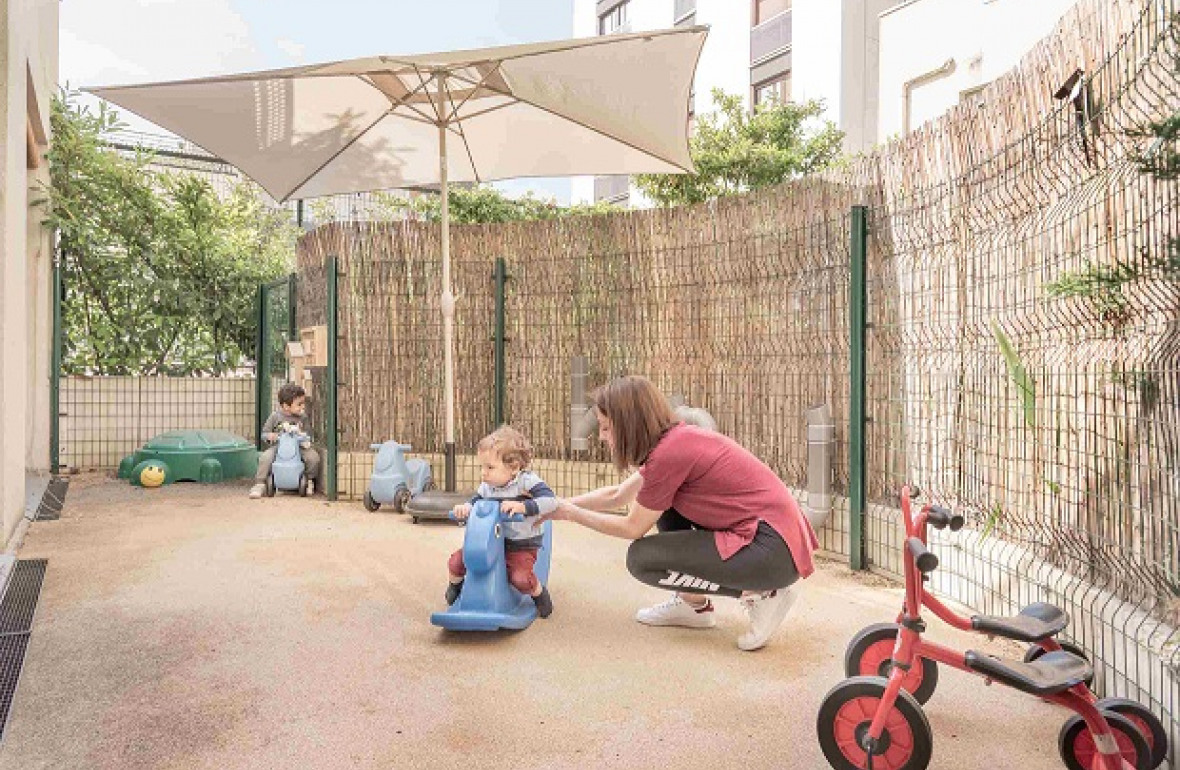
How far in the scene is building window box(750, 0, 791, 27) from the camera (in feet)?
68.8

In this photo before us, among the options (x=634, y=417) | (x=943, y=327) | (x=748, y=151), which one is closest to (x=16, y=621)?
(x=634, y=417)

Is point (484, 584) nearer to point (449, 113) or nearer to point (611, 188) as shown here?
point (449, 113)

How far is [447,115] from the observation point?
5941 mm

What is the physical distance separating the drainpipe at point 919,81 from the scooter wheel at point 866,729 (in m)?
15.1

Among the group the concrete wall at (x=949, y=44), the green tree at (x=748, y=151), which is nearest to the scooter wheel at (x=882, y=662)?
the concrete wall at (x=949, y=44)

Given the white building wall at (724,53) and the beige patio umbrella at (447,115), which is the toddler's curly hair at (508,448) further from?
the white building wall at (724,53)

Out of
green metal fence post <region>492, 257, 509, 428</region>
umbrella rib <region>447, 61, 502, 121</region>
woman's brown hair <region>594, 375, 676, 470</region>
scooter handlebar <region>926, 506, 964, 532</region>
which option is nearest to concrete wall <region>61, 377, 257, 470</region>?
green metal fence post <region>492, 257, 509, 428</region>

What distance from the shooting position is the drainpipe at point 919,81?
15.1 m

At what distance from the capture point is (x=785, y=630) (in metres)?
3.52

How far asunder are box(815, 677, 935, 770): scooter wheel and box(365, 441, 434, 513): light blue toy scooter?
14.6 feet

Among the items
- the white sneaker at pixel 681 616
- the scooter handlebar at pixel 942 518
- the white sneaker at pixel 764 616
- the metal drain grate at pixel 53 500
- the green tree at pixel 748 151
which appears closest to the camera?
the scooter handlebar at pixel 942 518

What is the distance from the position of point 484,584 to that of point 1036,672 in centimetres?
206

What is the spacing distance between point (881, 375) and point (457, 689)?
9.25ft

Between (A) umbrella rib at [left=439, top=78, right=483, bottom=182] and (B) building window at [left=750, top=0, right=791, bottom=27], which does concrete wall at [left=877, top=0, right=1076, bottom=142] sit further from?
(A) umbrella rib at [left=439, top=78, right=483, bottom=182]
